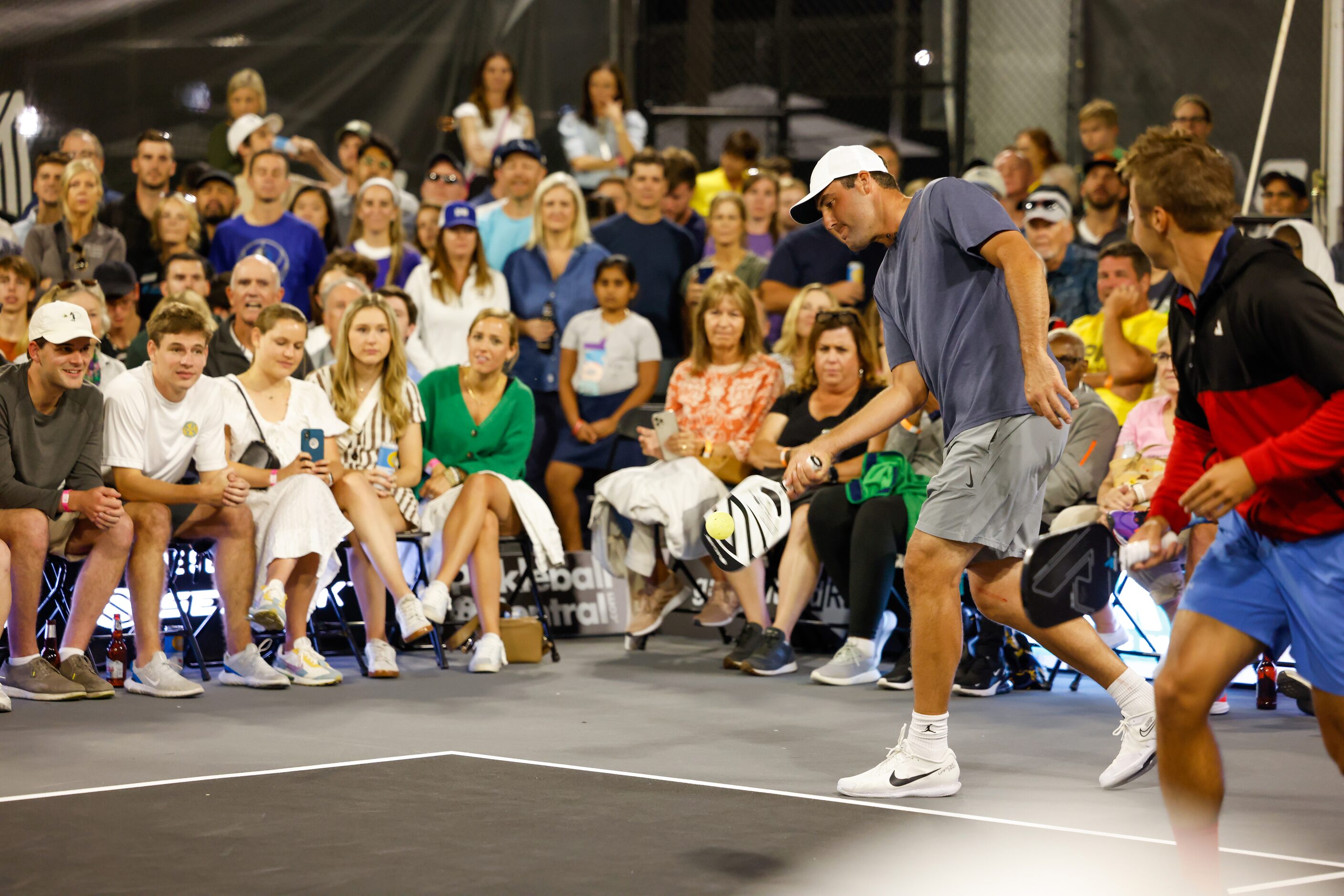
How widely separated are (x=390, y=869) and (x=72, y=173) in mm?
6044

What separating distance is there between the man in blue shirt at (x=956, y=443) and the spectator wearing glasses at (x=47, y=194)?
18.7 feet

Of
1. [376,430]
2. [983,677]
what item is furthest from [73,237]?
[983,677]

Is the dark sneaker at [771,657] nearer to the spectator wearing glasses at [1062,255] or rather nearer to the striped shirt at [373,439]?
the striped shirt at [373,439]

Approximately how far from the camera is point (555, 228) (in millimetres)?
8633

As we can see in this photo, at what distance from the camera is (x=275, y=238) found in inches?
342

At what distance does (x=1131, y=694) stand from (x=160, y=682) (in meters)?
3.81

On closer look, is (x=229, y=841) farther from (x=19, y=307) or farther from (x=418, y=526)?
(x=19, y=307)

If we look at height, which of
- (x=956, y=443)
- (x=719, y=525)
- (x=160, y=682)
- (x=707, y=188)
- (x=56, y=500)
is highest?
(x=707, y=188)

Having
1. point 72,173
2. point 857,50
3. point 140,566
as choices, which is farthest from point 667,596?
point 857,50

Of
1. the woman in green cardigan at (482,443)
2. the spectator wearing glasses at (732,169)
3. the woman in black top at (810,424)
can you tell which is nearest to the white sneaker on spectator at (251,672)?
the woman in green cardigan at (482,443)

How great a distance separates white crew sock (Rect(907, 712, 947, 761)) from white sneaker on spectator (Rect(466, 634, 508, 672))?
9.70ft

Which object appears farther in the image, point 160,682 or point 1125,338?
point 1125,338

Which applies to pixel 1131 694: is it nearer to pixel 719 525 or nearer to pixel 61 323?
pixel 719 525

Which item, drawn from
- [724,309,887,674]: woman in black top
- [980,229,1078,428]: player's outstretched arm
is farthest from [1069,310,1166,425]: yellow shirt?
[980,229,1078,428]: player's outstretched arm
